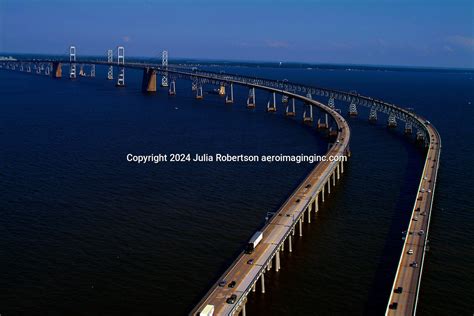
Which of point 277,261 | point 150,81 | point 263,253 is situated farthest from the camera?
point 150,81

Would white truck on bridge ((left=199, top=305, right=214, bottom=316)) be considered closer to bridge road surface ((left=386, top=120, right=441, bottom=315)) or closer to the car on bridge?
the car on bridge

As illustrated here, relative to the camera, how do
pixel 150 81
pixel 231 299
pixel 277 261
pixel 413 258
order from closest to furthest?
pixel 231 299
pixel 413 258
pixel 277 261
pixel 150 81

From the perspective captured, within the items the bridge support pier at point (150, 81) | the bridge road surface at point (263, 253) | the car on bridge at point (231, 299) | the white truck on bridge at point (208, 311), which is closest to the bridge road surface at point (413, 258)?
the bridge road surface at point (263, 253)

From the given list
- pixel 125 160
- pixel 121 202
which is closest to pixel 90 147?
pixel 125 160

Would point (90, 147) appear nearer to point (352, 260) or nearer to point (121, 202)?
point (121, 202)

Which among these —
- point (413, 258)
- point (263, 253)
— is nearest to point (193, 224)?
point (263, 253)

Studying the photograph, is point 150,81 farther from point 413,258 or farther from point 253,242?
point 413,258

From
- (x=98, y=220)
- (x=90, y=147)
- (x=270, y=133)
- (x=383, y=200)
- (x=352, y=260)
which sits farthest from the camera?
(x=270, y=133)
